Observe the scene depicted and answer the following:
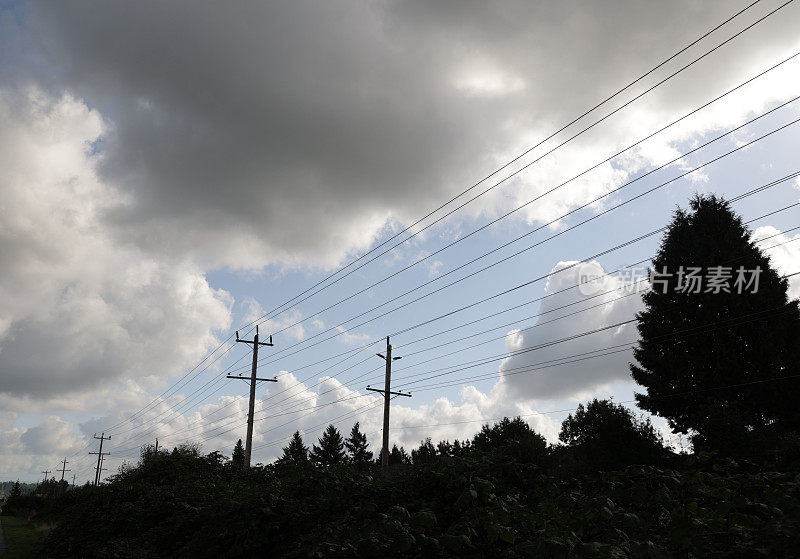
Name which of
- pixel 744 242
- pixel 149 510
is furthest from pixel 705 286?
pixel 149 510

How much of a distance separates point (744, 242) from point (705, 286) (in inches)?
153

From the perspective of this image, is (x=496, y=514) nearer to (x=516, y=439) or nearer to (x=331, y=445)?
(x=516, y=439)

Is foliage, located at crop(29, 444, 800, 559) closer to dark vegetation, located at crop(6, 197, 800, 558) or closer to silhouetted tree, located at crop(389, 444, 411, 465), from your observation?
dark vegetation, located at crop(6, 197, 800, 558)

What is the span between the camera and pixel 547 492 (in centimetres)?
688

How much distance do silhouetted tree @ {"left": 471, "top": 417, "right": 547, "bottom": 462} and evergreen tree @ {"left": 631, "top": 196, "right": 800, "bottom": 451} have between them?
7851 mm

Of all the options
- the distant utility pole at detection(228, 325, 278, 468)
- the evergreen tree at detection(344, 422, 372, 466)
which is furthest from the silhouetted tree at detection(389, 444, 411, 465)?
the distant utility pole at detection(228, 325, 278, 468)

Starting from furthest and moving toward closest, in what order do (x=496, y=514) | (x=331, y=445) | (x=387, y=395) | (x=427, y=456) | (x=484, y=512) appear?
(x=331, y=445) < (x=387, y=395) < (x=427, y=456) < (x=484, y=512) < (x=496, y=514)

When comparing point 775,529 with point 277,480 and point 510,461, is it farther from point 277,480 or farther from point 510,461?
point 277,480

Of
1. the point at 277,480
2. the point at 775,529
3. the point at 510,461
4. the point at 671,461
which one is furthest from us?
the point at 671,461

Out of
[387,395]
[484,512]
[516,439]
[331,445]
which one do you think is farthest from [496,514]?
[331,445]

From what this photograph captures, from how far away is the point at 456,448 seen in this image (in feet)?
30.3

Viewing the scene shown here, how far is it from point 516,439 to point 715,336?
2656 centimetres

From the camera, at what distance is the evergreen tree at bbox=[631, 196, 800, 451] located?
29828mm

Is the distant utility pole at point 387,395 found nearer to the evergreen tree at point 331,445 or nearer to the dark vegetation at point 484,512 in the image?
the dark vegetation at point 484,512
